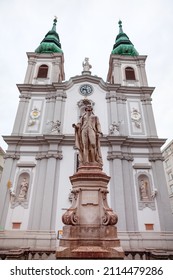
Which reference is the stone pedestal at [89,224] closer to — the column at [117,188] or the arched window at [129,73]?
the column at [117,188]

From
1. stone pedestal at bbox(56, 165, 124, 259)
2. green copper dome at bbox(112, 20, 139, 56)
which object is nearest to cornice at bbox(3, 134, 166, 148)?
stone pedestal at bbox(56, 165, 124, 259)

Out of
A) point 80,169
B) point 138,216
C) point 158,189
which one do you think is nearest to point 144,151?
point 158,189

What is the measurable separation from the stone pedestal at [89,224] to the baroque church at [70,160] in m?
3.72

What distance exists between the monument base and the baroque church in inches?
146

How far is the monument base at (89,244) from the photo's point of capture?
13.1 feet

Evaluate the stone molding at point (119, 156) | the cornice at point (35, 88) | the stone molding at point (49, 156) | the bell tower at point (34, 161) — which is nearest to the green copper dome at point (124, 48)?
the bell tower at point (34, 161)

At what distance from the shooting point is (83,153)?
6.13 m

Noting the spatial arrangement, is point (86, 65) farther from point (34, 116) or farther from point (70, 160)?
point (70, 160)

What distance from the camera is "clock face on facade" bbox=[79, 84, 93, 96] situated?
18688mm

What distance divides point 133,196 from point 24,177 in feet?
28.1

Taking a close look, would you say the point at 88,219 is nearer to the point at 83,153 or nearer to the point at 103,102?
the point at 83,153


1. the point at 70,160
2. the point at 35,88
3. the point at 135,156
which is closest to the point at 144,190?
the point at 135,156

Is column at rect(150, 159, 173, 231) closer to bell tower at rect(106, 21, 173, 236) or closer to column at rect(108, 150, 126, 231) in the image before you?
bell tower at rect(106, 21, 173, 236)

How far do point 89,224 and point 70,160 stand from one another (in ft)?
33.2
